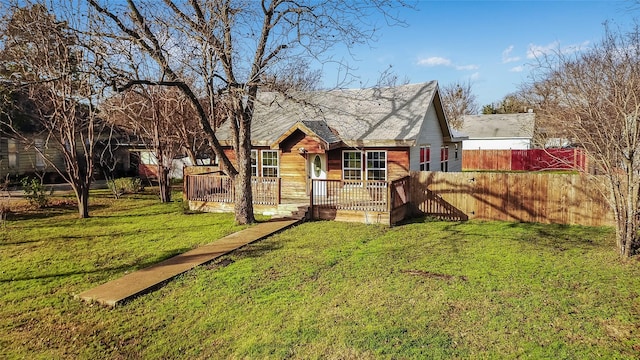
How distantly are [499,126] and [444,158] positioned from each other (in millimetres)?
24359

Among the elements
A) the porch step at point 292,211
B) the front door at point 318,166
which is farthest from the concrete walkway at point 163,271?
the front door at point 318,166

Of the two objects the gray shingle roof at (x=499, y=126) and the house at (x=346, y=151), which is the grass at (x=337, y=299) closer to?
the house at (x=346, y=151)

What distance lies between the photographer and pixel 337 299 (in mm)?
6660

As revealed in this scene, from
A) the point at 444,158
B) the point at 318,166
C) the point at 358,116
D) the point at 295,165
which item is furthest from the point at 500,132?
the point at 295,165

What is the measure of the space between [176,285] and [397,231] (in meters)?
6.58

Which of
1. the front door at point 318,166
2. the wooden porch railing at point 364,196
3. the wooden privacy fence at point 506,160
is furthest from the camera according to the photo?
the wooden privacy fence at point 506,160

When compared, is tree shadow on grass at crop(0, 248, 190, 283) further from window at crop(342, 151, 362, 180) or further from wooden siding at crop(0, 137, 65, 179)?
wooden siding at crop(0, 137, 65, 179)

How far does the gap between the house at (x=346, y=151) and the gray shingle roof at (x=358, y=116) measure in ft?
0.12

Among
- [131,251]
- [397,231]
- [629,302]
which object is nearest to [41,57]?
[131,251]

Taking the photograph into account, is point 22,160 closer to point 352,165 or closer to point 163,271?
point 352,165

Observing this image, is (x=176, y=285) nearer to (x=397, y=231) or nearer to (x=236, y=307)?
(x=236, y=307)

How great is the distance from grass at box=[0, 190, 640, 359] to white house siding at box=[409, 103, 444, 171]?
5568mm

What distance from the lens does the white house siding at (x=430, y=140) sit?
16231 mm

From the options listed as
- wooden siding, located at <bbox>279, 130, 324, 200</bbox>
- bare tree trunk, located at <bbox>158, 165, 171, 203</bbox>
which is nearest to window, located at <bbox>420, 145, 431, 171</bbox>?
wooden siding, located at <bbox>279, 130, 324, 200</bbox>
